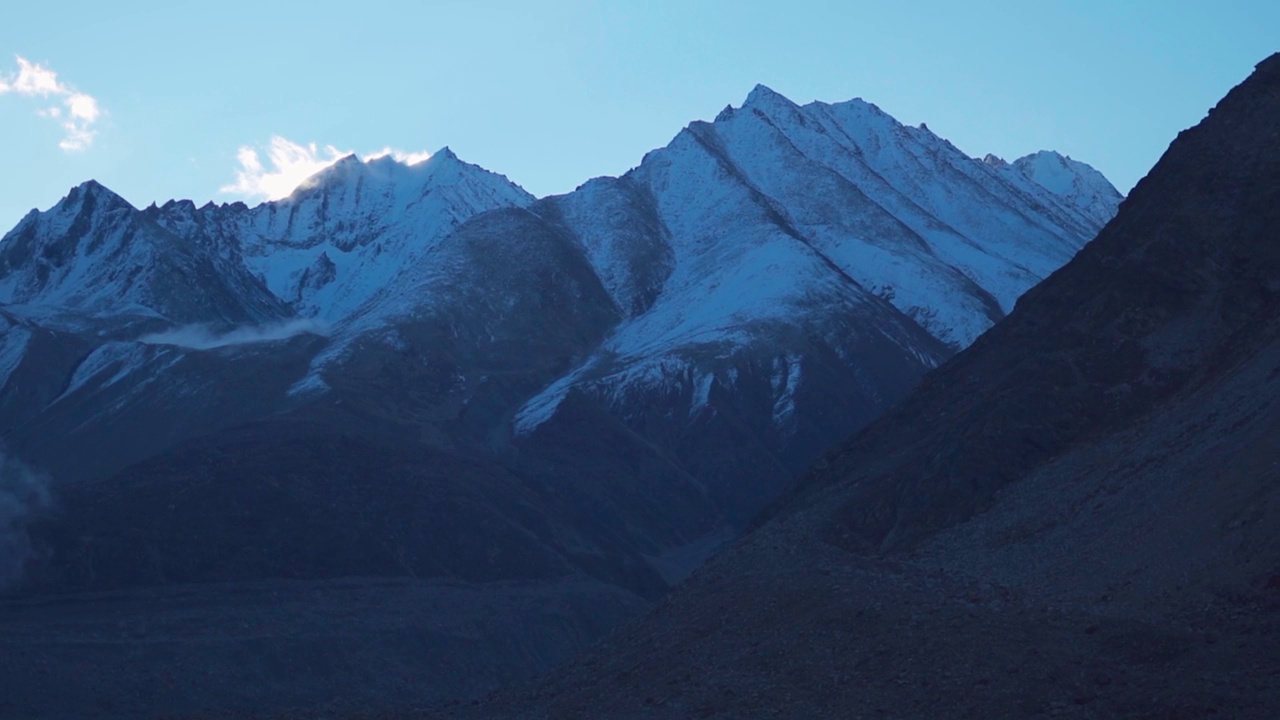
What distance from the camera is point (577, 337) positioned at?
140375mm

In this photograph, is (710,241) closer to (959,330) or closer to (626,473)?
(959,330)

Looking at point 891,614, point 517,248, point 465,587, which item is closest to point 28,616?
point 465,587

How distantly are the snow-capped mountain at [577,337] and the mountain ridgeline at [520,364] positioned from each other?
1.07ft

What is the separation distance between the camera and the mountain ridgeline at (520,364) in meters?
83.8

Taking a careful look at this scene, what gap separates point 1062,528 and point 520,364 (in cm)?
9291

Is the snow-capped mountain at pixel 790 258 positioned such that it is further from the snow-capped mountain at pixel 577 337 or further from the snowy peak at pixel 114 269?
the snowy peak at pixel 114 269

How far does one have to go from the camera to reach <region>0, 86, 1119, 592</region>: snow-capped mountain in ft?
340

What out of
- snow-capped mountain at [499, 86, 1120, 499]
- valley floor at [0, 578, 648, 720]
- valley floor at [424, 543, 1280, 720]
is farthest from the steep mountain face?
snow-capped mountain at [499, 86, 1120, 499]

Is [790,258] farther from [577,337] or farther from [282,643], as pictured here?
[282,643]

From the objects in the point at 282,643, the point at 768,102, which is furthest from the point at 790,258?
the point at 282,643

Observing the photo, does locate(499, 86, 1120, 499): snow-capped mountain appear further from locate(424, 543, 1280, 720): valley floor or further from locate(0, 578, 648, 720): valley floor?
locate(424, 543, 1280, 720): valley floor

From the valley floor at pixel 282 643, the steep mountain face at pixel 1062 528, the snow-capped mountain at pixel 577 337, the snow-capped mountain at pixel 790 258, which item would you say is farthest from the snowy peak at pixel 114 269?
the steep mountain face at pixel 1062 528

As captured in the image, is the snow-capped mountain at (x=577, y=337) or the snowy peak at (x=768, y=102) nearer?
the snow-capped mountain at (x=577, y=337)

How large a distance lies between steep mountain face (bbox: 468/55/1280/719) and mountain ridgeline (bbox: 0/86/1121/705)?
23062 mm
